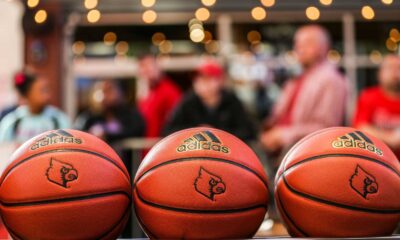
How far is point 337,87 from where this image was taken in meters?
5.06

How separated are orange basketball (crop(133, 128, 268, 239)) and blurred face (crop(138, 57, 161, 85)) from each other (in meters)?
5.11

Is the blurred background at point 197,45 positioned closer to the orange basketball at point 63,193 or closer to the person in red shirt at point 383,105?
the person in red shirt at point 383,105

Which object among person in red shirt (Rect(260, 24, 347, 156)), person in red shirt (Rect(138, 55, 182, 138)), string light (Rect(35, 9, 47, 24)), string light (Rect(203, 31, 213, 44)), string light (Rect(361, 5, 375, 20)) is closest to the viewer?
person in red shirt (Rect(260, 24, 347, 156))

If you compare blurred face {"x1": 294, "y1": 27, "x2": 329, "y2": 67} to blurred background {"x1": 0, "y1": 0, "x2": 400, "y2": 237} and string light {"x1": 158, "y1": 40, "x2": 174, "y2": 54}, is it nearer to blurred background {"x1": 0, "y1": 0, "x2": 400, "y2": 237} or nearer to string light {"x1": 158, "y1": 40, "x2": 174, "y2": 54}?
blurred background {"x1": 0, "y1": 0, "x2": 400, "y2": 237}

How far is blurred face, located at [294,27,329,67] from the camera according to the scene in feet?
16.9

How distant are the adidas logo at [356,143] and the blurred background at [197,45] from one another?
678 centimetres

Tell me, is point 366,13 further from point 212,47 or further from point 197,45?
point 197,45

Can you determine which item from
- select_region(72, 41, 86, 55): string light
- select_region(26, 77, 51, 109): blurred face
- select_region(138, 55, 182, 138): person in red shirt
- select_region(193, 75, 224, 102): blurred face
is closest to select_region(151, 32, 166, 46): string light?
select_region(72, 41, 86, 55): string light

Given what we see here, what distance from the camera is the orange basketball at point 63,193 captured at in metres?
2.00

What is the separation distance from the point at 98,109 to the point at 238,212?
4937 millimetres

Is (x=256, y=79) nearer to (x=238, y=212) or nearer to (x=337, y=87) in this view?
(x=337, y=87)

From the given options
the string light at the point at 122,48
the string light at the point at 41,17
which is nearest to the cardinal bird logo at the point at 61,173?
the string light at the point at 41,17

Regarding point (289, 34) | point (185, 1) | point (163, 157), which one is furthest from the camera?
point (289, 34)

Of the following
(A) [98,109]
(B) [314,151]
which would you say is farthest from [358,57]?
(B) [314,151]
